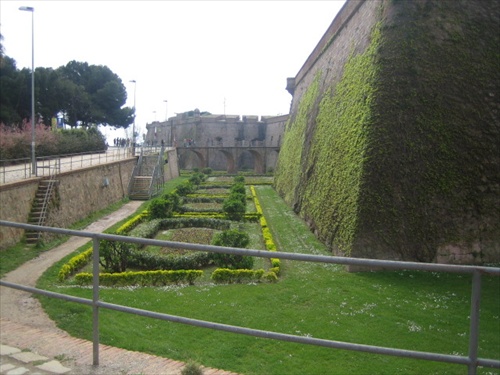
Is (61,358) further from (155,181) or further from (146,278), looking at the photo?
(155,181)

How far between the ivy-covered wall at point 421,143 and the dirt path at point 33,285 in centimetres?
580

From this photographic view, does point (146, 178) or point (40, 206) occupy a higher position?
point (146, 178)

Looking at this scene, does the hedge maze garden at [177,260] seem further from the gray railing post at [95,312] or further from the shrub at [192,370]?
the shrub at [192,370]

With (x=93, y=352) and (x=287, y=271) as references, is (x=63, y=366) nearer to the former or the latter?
(x=93, y=352)

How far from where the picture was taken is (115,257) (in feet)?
30.7

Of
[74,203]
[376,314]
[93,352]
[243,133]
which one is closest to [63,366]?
[93,352]

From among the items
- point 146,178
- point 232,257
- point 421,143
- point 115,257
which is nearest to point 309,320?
point 232,257

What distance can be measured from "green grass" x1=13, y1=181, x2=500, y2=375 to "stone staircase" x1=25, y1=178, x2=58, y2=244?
4.53 meters

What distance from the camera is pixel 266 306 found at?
6434mm

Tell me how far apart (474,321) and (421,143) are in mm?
8499

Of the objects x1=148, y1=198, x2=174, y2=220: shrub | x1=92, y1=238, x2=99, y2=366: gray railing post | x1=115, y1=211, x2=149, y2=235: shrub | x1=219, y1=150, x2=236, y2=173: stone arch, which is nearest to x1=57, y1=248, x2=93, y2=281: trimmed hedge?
x1=115, y1=211, x2=149, y2=235: shrub

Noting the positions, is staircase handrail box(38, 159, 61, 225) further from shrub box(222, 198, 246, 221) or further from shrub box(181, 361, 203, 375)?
shrub box(181, 361, 203, 375)

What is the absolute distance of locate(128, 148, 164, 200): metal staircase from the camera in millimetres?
23281

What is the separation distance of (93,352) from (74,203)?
46.7 ft
